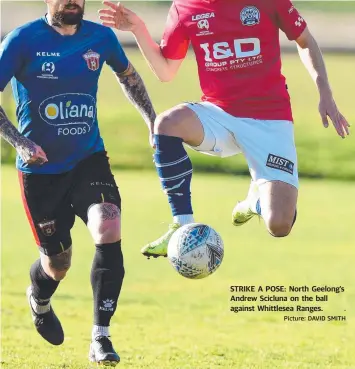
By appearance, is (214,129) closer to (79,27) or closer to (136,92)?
(136,92)

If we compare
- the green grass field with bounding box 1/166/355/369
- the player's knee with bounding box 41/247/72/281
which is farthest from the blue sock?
the green grass field with bounding box 1/166/355/369

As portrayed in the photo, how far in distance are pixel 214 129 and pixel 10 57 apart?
161cm

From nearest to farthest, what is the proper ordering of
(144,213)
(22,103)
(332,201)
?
(22,103) < (144,213) < (332,201)

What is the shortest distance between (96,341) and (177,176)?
135 centimetres

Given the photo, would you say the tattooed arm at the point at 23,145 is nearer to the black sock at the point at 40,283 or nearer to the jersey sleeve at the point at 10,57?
the jersey sleeve at the point at 10,57

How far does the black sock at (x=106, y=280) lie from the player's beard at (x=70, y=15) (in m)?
1.69

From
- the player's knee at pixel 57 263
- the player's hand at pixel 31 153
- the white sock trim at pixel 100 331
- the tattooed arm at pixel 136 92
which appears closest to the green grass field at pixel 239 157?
the player's knee at pixel 57 263

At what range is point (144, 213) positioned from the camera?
72.2 ft

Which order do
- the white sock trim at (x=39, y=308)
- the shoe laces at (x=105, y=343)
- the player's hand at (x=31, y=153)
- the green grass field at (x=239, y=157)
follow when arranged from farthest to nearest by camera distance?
the green grass field at (x=239, y=157) < the white sock trim at (x=39, y=308) < the shoe laces at (x=105, y=343) < the player's hand at (x=31, y=153)

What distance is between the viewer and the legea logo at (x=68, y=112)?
30.1ft

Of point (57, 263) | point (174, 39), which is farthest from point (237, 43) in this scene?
point (57, 263)

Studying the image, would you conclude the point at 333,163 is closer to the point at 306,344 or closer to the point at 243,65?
the point at 306,344

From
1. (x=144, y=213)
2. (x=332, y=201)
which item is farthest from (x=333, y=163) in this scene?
(x=144, y=213)

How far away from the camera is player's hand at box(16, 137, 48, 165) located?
858 centimetres
